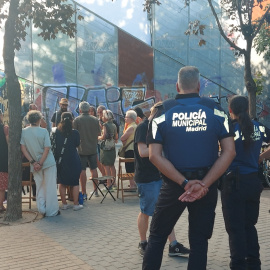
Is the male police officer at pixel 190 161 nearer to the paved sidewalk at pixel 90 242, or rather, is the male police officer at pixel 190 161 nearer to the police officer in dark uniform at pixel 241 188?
the police officer in dark uniform at pixel 241 188

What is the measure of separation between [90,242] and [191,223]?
2932 mm

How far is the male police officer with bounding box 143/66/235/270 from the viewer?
3955 mm

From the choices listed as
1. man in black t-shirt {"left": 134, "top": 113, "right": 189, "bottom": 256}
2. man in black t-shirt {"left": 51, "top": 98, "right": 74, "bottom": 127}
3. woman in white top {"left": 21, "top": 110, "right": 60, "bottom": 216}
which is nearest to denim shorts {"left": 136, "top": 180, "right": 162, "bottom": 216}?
man in black t-shirt {"left": 134, "top": 113, "right": 189, "bottom": 256}

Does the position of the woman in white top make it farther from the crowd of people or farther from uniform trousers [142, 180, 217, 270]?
uniform trousers [142, 180, 217, 270]

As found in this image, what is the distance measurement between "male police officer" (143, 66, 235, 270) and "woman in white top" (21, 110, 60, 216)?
465 cm

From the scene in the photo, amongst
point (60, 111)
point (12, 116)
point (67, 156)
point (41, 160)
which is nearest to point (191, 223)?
point (41, 160)

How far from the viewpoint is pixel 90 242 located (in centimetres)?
672

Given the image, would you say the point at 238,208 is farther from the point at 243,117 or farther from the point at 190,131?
the point at 190,131

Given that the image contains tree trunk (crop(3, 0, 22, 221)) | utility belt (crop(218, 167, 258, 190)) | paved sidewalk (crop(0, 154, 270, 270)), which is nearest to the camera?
utility belt (crop(218, 167, 258, 190))

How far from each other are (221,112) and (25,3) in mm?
5985

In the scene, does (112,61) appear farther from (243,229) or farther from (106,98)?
(243,229)

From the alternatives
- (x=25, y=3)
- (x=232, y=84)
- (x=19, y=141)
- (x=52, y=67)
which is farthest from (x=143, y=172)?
(x=232, y=84)

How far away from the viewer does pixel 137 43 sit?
84.3ft

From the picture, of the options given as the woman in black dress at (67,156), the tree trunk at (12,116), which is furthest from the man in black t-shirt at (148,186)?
the woman in black dress at (67,156)
